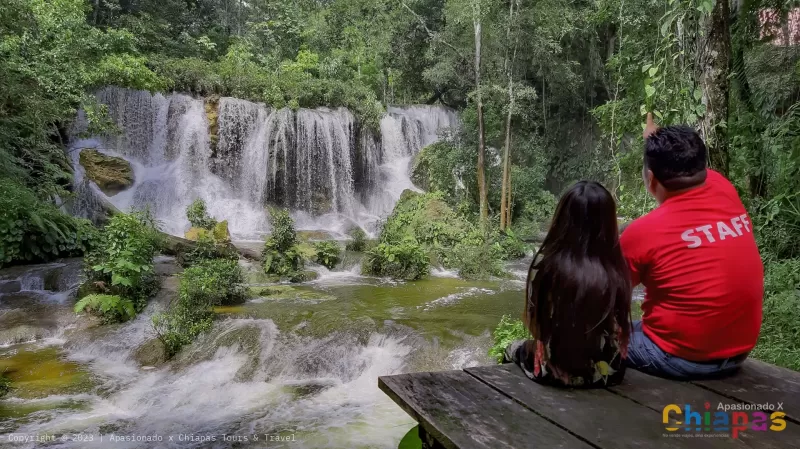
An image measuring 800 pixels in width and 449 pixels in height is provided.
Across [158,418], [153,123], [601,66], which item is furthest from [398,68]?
[158,418]

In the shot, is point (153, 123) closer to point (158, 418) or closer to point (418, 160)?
point (418, 160)

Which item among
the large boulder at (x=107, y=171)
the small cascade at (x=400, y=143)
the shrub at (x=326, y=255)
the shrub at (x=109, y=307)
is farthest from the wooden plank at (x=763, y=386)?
the large boulder at (x=107, y=171)

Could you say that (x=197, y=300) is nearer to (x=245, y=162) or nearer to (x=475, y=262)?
(x=475, y=262)

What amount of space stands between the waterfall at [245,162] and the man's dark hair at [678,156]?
44.4ft

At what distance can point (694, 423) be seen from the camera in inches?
68.0

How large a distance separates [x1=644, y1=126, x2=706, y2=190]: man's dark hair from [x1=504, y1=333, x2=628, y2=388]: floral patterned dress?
2.32 feet

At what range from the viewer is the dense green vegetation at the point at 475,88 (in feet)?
14.6

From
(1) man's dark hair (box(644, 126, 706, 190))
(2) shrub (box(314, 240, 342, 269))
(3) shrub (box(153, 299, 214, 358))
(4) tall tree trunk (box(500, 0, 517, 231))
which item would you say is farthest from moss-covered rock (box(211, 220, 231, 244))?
(1) man's dark hair (box(644, 126, 706, 190))

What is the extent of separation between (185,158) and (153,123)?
1.33 m

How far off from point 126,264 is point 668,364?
806 cm

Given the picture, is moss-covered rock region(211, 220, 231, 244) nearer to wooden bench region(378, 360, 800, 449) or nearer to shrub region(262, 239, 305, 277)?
shrub region(262, 239, 305, 277)

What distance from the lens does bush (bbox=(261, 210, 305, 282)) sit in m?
10.4

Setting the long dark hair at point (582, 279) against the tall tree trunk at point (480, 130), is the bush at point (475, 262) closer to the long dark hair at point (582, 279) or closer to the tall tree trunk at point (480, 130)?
the tall tree trunk at point (480, 130)

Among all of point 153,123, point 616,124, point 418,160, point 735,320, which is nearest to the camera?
point 735,320
